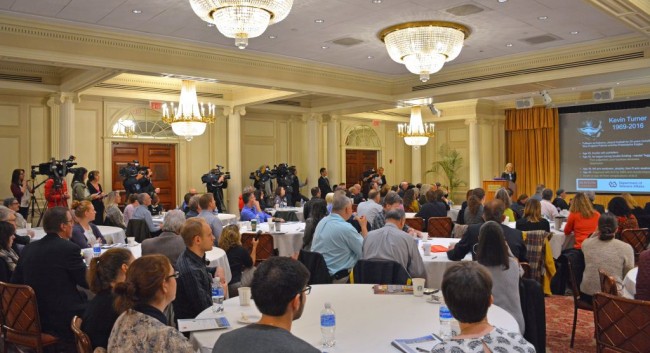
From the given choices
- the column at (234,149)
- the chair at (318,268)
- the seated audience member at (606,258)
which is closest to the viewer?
Result: the chair at (318,268)

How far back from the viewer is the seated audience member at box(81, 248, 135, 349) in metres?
2.74

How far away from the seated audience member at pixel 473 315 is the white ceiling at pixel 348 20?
547 centimetres

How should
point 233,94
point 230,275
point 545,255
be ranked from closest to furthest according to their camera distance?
point 230,275 < point 545,255 < point 233,94

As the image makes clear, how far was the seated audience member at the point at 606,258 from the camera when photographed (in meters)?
4.74

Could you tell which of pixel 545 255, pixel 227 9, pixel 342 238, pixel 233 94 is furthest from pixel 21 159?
pixel 545 255

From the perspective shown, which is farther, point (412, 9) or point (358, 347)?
point (412, 9)

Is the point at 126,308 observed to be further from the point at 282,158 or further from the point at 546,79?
the point at 282,158

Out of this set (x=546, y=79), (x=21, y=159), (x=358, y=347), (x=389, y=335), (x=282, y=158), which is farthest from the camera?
(x=282, y=158)

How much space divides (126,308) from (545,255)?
497 centimetres

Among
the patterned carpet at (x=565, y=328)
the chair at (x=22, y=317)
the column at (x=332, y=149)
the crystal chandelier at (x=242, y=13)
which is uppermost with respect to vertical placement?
the crystal chandelier at (x=242, y=13)

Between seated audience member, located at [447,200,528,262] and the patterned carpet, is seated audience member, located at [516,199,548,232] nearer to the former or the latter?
the patterned carpet

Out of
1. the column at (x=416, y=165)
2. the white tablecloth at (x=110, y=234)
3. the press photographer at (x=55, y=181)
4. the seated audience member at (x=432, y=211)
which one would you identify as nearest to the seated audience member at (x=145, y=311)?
the white tablecloth at (x=110, y=234)

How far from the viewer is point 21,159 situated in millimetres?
11703

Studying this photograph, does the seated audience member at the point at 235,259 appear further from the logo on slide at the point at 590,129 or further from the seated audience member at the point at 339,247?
the logo on slide at the point at 590,129
